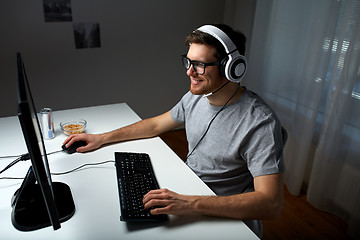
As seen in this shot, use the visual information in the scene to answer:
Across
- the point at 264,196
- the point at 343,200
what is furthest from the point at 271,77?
the point at 264,196

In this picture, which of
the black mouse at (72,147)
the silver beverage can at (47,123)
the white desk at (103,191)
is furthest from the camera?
the silver beverage can at (47,123)

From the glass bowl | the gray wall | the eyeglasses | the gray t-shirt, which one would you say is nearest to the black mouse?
the glass bowl

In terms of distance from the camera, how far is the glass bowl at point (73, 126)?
1.57 m

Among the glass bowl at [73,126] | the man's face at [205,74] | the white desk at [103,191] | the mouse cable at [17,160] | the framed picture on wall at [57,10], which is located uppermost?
the framed picture on wall at [57,10]

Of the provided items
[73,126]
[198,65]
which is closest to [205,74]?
[198,65]

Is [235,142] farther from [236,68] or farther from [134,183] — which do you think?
[134,183]

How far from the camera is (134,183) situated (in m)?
1.17

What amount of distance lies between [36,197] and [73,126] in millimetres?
604

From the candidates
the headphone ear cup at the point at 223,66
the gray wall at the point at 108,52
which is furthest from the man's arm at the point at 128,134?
the gray wall at the point at 108,52

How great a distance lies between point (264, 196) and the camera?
1074mm

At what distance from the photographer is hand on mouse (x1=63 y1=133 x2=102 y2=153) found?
4.64 ft

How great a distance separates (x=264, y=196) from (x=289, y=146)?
141 centimetres

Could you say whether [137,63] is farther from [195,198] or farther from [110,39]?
[195,198]

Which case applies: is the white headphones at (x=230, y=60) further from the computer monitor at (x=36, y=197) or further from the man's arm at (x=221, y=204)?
the computer monitor at (x=36, y=197)
